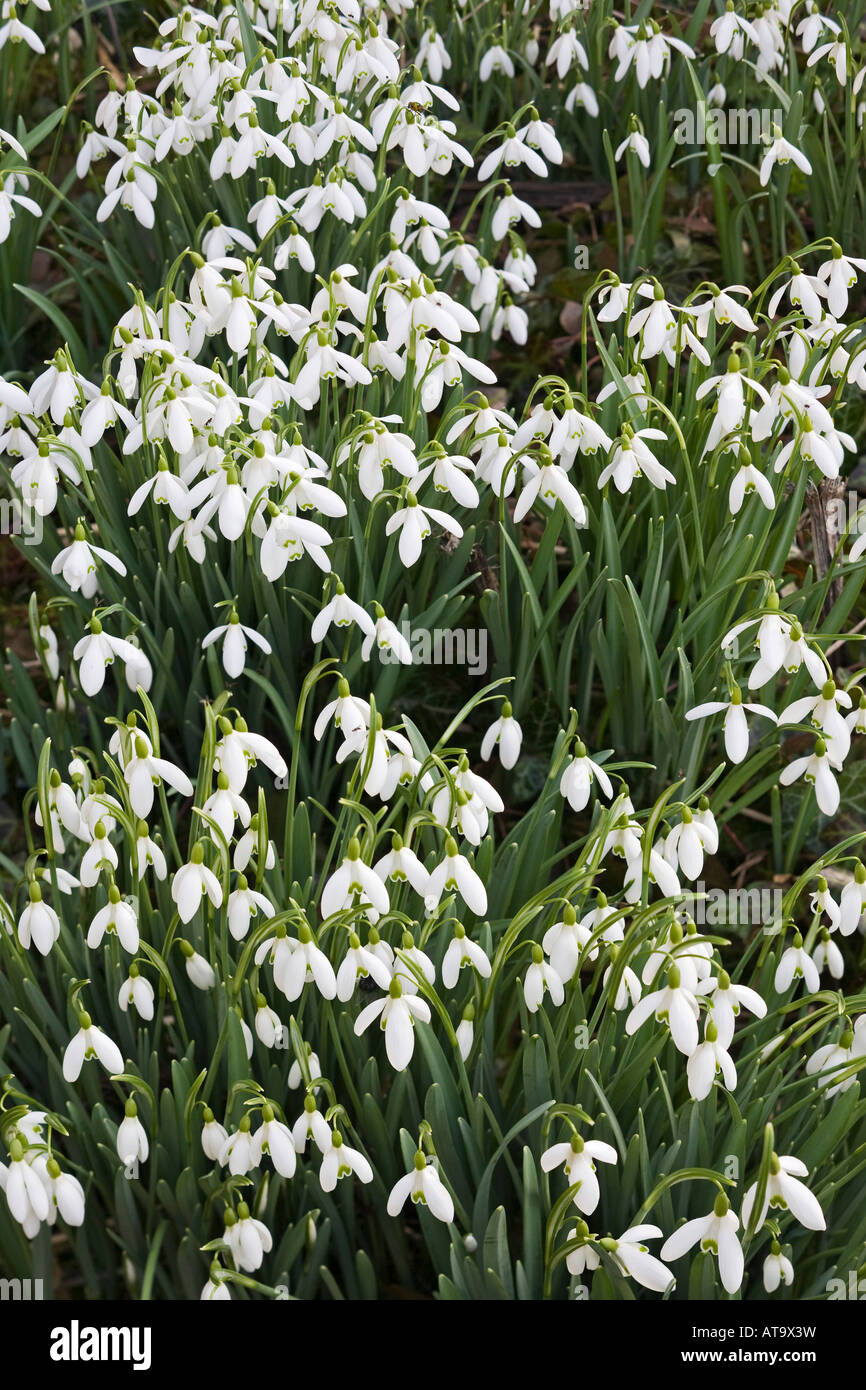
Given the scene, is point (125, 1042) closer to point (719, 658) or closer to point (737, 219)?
point (719, 658)

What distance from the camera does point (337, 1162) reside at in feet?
4.96

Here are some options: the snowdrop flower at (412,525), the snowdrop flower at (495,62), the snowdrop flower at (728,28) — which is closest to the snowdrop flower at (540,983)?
the snowdrop flower at (412,525)

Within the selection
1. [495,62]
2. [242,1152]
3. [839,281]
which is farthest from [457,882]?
[495,62]

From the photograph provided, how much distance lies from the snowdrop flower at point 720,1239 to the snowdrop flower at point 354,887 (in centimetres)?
48

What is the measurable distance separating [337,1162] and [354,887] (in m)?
0.31

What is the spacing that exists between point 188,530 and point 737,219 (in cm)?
179

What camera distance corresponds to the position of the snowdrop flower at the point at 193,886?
1.62m

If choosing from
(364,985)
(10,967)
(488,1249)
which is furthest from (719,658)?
(10,967)

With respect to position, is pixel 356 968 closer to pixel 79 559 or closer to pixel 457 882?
pixel 457 882

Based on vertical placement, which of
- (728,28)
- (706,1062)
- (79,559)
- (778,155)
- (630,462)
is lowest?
(706,1062)

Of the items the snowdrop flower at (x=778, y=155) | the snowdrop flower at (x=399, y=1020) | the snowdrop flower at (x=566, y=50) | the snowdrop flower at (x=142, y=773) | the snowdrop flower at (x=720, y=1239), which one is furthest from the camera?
the snowdrop flower at (x=566, y=50)

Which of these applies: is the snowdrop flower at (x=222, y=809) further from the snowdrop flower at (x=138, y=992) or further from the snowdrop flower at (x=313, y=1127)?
the snowdrop flower at (x=313, y=1127)

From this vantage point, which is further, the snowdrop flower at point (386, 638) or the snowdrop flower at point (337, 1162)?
the snowdrop flower at point (386, 638)

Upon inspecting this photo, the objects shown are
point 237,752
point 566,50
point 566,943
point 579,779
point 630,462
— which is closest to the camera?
point 566,943
